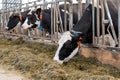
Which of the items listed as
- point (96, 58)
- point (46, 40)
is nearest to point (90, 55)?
point (96, 58)

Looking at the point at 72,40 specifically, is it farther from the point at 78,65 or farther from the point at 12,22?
the point at 12,22

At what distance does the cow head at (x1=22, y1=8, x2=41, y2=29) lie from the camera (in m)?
13.0

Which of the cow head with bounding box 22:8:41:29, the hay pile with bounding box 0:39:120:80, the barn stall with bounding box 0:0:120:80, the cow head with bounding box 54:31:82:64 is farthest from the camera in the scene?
the cow head with bounding box 22:8:41:29

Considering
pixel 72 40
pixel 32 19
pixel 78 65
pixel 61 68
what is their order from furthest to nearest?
pixel 32 19 → pixel 72 40 → pixel 78 65 → pixel 61 68

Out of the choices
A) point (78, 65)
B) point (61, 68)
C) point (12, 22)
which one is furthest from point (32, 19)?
point (61, 68)

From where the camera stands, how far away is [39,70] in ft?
23.4

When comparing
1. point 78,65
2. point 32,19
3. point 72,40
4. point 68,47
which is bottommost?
point 78,65

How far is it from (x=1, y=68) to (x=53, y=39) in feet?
9.67

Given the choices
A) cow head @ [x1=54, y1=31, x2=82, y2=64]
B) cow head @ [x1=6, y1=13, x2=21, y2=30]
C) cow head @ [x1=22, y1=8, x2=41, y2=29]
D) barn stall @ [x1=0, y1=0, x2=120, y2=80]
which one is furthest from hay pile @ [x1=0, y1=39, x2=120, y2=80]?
cow head @ [x1=6, y1=13, x2=21, y2=30]

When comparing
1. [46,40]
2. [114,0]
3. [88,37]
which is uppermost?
[114,0]

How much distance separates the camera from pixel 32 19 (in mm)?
13398

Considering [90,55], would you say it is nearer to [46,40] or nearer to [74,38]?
[74,38]

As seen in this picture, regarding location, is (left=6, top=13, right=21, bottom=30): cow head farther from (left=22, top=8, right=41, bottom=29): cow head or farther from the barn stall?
the barn stall

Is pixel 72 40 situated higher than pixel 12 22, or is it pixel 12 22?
pixel 72 40
